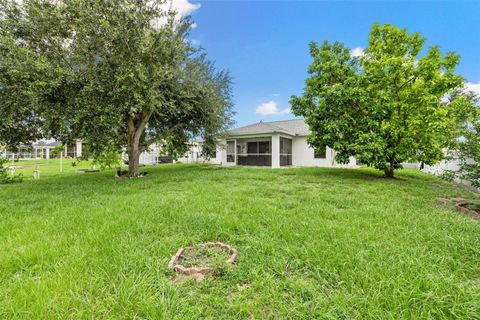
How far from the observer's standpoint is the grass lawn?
1766 millimetres

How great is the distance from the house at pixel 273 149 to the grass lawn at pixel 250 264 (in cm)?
1128

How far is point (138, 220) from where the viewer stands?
377 centimetres

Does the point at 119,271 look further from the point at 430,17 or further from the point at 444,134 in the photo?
the point at 430,17

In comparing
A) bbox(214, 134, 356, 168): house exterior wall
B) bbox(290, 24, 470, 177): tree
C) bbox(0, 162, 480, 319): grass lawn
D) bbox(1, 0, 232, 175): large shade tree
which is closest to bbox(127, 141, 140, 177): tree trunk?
bbox(1, 0, 232, 175): large shade tree

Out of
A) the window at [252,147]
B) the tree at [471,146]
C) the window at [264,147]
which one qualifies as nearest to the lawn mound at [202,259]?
the tree at [471,146]

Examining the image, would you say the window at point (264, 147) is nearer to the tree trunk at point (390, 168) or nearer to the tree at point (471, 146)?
the tree trunk at point (390, 168)

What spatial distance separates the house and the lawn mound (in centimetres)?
1235

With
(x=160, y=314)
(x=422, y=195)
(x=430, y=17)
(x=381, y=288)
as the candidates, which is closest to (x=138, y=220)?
(x=160, y=314)

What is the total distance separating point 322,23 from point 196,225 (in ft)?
39.0

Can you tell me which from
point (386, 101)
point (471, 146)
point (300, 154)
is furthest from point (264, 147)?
point (471, 146)

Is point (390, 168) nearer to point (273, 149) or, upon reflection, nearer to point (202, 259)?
point (273, 149)

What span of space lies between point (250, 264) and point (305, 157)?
1556 centimetres

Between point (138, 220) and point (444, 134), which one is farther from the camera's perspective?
point (444, 134)

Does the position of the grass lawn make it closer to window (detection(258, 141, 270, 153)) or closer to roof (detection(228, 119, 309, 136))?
roof (detection(228, 119, 309, 136))
